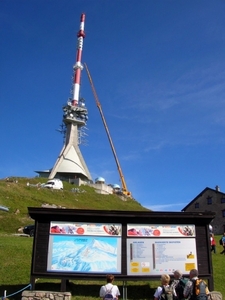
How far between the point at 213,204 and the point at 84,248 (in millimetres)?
46419

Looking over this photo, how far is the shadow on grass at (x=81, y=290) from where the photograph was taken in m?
12.3

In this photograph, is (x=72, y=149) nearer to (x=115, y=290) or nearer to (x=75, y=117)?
(x=75, y=117)

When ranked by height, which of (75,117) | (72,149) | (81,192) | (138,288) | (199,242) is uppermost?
(75,117)

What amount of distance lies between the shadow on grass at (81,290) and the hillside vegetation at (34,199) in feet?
66.4

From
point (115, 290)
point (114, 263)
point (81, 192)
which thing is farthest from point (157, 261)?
point (81, 192)

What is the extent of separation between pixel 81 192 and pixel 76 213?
4994 cm

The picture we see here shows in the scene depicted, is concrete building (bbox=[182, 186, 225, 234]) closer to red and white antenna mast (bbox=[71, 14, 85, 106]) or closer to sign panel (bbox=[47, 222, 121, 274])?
red and white antenna mast (bbox=[71, 14, 85, 106])

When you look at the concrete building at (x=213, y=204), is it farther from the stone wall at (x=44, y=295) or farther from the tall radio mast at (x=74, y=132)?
the stone wall at (x=44, y=295)

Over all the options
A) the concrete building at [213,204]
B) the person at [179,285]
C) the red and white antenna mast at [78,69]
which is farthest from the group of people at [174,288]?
the red and white antenna mast at [78,69]

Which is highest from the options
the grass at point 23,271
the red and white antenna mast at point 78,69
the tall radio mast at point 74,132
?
the red and white antenna mast at point 78,69

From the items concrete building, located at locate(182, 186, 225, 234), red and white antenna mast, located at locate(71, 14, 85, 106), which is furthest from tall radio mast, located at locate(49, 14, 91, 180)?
concrete building, located at locate(182, 186, 225, 234)

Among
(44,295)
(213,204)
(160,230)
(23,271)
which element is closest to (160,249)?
(160,230)

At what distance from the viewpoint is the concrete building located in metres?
52.8

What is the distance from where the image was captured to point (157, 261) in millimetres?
12445
